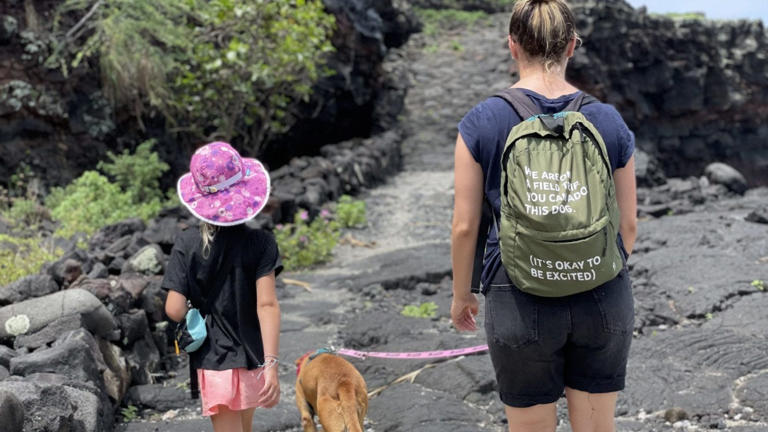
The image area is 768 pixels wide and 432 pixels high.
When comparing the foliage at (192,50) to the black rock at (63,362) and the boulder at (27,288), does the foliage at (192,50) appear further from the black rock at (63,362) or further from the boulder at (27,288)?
the black rock at (63,362)

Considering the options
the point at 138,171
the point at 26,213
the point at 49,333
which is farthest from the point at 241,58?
the point at 49,333

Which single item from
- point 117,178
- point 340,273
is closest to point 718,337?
point 340,273

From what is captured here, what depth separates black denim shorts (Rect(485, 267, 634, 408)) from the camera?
7.80ft

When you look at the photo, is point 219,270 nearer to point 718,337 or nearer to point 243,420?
point 243,420

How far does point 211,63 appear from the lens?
11.0m

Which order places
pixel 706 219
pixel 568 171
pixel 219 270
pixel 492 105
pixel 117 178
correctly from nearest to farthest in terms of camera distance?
1. pixel 568 171
2. pixel 492 105
3. pixel 219 270
4. pixel 706 219
5. pixel 117 178

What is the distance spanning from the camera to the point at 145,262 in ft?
21.3

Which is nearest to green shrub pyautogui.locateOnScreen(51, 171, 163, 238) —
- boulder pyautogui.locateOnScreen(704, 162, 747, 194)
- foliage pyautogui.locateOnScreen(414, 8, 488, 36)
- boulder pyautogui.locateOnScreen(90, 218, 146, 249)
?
boulder pyautogui.locateOnScreen(90, 218, 146, 249)

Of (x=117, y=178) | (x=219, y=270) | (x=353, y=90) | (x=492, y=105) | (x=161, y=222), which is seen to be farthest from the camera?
(x=353, y=90)

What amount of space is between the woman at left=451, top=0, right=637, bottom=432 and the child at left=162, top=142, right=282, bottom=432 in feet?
3.54

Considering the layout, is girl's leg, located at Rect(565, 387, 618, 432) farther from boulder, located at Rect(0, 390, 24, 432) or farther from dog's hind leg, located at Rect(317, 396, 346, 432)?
boulder, located at Rect(0, 390, 24, 432)

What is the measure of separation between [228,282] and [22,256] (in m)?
5.10

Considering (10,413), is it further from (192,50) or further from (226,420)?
(192,50)

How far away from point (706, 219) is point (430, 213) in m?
4.45
